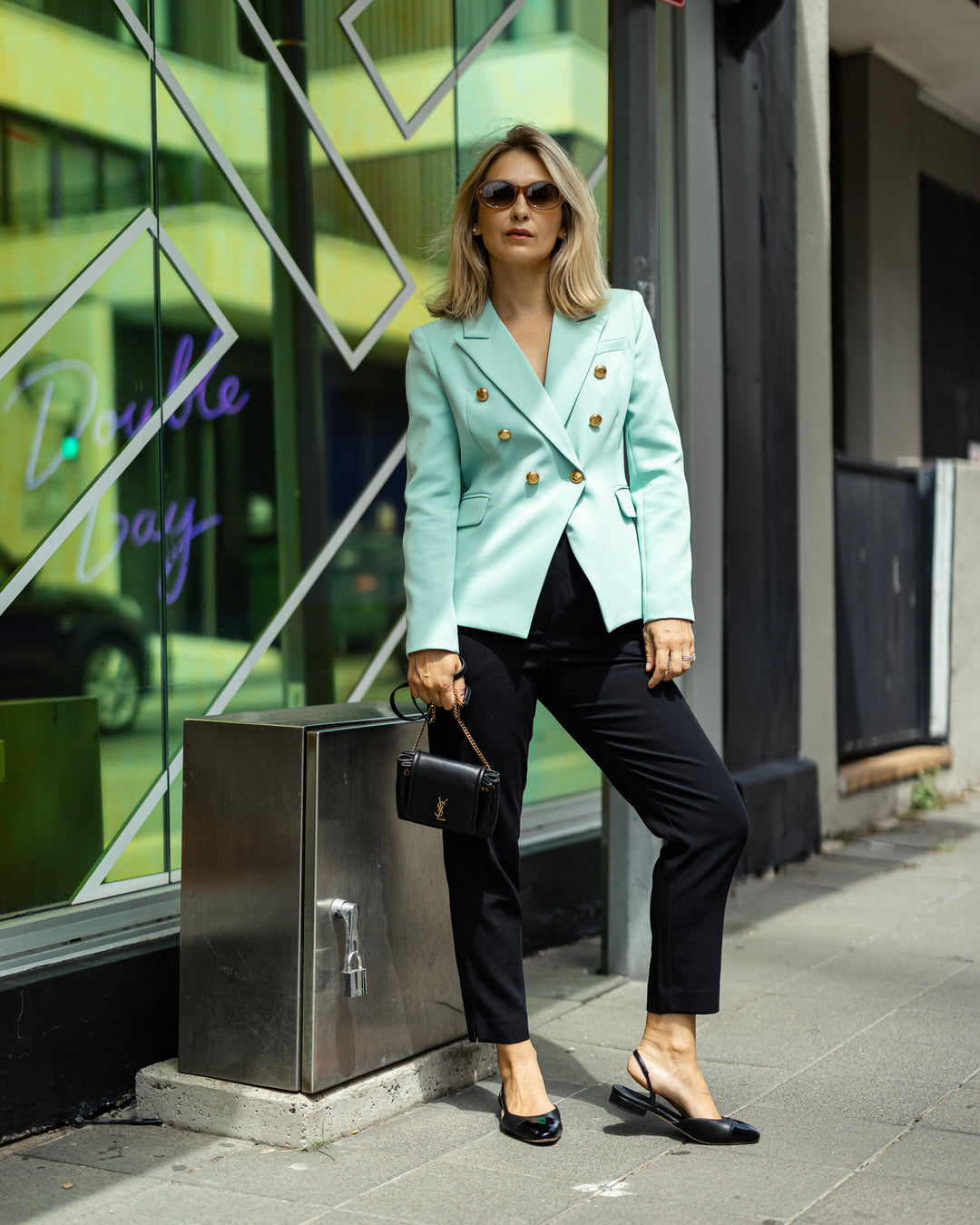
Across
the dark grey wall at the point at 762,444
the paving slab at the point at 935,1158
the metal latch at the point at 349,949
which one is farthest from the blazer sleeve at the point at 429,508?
the dark grey wall at the point at 762,444

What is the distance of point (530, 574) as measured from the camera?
3.12 metres

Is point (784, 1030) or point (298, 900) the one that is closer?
point (298, 900)

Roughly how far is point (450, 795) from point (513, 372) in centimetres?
92

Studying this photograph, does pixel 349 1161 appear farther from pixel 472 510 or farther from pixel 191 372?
pixel 191 372

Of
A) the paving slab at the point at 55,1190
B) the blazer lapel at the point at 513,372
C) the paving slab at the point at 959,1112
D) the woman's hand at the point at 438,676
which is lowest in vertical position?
the paving slab at the point at 55,1190

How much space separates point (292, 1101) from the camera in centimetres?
318

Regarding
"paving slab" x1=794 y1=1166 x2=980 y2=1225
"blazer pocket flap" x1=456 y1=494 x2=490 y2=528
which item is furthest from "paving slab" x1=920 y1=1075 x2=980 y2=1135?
"blazer pocket flap" x1=456 y1=494 x2=490 y2=528

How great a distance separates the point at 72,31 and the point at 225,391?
1010 mm

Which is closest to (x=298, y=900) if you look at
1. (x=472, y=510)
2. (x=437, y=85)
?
(x=472, y=510)

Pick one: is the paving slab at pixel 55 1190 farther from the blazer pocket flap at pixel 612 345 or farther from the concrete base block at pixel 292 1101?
the blazer pocket flap at pixel 612 345

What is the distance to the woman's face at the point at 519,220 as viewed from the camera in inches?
126

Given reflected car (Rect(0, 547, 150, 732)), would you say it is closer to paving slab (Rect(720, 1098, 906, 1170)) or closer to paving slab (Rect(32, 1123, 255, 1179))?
paving slab (Rect(32, 1123, 255, 1179))

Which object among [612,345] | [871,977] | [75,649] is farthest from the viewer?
[871,977]

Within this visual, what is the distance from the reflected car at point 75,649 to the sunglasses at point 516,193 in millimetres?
1433
